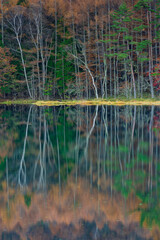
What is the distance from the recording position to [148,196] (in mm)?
6363

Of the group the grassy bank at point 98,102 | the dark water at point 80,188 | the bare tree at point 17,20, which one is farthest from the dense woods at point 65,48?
the dark water at point 80,188

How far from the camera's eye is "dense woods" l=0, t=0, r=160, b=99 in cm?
3562

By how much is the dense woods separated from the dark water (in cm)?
2377

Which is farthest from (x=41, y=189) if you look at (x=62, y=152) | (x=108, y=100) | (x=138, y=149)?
(x=108, y=100)

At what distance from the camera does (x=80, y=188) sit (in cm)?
690

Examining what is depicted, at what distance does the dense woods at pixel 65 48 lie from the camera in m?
35.6

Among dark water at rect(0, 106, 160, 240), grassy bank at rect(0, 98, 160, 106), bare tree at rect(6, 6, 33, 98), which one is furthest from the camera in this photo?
bare tree at rect(6, 6, 33, 98)

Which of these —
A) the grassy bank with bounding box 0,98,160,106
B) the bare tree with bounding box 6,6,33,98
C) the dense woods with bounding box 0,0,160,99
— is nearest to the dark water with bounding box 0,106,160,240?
the grassy bank with bounding box 0,98,160,106

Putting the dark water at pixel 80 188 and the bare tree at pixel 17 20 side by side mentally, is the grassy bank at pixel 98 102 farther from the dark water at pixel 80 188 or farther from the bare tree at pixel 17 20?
the dark water at pixel 80 188

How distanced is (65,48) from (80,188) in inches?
1230

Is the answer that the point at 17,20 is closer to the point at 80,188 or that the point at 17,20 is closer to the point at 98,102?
the point at 98,102

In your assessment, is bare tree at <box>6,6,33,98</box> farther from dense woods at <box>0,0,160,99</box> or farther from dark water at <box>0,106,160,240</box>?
dark water at <box>0,106,160,240</box>

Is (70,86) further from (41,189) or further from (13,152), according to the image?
(41,189)

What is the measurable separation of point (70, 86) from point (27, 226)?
3209 centimetres
